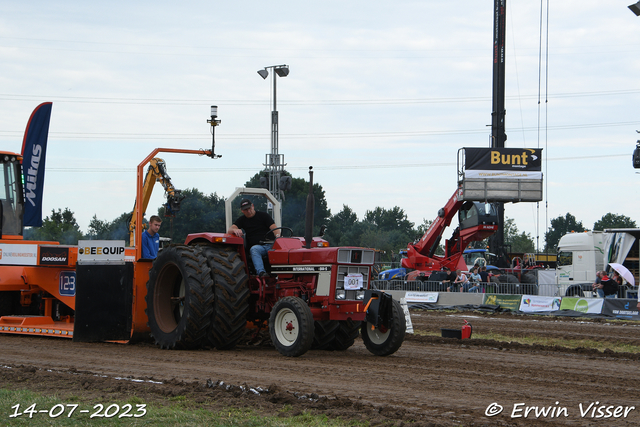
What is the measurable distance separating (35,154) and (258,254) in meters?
10.2

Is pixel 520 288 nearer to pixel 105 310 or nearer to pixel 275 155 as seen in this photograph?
pixel 275 155

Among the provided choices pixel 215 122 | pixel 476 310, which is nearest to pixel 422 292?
pixel 476 310

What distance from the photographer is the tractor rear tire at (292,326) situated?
359 inches

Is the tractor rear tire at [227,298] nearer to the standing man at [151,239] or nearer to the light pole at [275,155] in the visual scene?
the standing man at [151,239]

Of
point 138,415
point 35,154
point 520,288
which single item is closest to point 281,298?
point 138,415

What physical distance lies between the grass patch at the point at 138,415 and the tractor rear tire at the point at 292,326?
3234 millimetres

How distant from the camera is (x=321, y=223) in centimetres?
6112

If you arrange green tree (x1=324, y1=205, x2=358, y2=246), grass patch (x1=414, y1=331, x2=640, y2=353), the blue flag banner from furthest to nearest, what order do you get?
green tree (x1=324, y1=205, x2=358, y2=246)
the blue flag banner
grass patch (x1=414, y1=331, x2=640, y2=353)

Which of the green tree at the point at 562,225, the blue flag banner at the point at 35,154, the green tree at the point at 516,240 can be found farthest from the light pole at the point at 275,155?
the green tree at the point at 562,225

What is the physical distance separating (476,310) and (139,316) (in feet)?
45.0

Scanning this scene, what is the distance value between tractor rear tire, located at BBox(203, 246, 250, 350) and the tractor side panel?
1584mm

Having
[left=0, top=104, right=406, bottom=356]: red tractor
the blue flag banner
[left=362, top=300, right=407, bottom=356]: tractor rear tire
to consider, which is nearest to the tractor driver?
[left=0, top=104, right=406, bottom=356]: red tractor

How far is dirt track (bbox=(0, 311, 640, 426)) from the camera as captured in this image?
599cm

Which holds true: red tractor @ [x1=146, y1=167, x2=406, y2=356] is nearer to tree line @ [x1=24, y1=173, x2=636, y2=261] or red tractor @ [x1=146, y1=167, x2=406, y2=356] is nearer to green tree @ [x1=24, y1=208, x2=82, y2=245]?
tree line @ [x1=24, y1=173, x2=636, y2=261]
